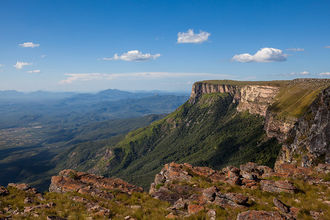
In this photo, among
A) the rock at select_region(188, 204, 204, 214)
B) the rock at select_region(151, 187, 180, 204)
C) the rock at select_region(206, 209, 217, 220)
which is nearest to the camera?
the rock at select_region(206, 209, 217, 220)

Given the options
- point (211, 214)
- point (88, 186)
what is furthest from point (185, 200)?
point (88, 186)

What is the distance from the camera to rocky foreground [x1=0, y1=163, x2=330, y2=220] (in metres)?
18.3

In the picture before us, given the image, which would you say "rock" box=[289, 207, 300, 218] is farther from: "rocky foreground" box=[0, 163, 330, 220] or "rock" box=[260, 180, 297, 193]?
"rock" box=[260, 180, 297, 193]

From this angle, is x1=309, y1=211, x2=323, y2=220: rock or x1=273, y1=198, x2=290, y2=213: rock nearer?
x1=309, y1=211, x2=323, y2=220: rock

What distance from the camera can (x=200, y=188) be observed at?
2786 centimetres

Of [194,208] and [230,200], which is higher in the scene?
[230,200]

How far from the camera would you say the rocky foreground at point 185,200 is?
18.3 m

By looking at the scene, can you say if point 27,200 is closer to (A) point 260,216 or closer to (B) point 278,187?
(A) point 260,216

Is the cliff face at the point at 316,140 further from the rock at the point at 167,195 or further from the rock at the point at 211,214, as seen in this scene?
the rock at the point at 211,214

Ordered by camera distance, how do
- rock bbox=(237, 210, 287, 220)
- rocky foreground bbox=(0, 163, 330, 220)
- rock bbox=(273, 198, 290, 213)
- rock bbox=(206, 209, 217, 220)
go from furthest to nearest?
rocky foreground bbox=(0, 163, 330, 220) < rock bbox=(273, 198, 290, 213) < rock bbox=(206, 209, 217, 220) < rock bbox=(237, 210, 287, 220)

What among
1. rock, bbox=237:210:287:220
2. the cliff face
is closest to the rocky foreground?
rock, bbox=237:210:287:220

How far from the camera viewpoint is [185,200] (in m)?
23.2

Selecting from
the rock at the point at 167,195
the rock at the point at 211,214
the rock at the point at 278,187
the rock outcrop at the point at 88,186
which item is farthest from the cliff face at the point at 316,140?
the rock outcrop at the point at 88,186

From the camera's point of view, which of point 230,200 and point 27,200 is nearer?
point 230,200
